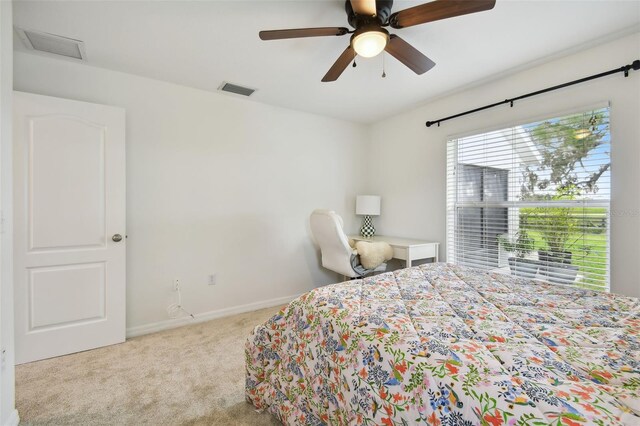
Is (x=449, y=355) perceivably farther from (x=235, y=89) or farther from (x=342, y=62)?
(x=235, y=89)

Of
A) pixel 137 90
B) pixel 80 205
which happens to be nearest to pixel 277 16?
pixel 137 90

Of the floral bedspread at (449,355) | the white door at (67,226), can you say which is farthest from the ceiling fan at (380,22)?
the white door at (67,226)

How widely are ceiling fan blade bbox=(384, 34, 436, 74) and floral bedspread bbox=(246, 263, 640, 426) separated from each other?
Result: 144 cm

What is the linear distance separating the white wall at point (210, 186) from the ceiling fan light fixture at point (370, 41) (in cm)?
181

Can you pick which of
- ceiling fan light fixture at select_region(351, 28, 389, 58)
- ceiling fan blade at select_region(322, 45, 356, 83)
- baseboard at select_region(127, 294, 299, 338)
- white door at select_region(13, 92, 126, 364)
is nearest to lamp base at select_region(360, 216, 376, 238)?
baseboard at select_region(127, 294, 299, 338)

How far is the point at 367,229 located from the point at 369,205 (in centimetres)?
34

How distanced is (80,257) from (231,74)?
2.01m

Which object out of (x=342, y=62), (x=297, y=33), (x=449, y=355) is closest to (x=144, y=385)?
(x=449, y=355)

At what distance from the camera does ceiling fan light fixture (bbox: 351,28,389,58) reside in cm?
161

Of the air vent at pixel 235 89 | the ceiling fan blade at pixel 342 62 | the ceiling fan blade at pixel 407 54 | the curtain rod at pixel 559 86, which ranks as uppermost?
the air vent at pixel 235 89

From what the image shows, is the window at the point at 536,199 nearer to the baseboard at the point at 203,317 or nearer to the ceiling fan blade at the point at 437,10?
the ceiling fan blade at the point at 437,10

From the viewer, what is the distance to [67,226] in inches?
87.6

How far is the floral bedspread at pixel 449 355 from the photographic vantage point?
68cm

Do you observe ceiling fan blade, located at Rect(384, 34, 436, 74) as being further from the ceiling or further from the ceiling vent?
the ceiling vent
